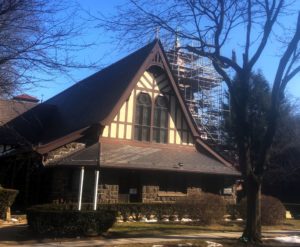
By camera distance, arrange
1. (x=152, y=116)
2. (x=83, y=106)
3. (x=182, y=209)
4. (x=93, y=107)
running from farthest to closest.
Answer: (x=83, y=106) → (x=93, y=107) → (x=152, y=116) → (x=182, y=209)

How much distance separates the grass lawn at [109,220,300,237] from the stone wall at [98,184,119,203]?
8.91 ft

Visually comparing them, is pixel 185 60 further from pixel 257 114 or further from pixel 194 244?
pixel 194 244

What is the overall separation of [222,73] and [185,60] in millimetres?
25386

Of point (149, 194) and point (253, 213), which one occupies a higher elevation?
point (149, 194)

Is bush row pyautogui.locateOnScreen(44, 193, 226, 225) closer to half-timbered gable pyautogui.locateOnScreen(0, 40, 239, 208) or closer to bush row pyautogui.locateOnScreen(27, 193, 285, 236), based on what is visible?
bush row pyautogui.locateOnScreen(27, 193, 285, 236)

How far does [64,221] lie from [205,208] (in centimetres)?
738

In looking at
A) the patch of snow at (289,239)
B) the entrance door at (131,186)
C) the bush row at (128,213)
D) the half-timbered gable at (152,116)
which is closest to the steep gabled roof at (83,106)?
the half-timbered gable at (152,116)

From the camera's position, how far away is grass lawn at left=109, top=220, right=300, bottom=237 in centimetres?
1572

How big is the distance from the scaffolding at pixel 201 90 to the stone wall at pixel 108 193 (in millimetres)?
17714

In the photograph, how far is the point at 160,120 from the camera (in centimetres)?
2512

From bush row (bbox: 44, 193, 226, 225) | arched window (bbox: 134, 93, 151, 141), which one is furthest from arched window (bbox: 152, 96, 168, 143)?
bush row (bbox: 44, 193, 226, 225)

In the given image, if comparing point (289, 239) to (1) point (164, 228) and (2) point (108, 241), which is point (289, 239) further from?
(2) point (108, 241)

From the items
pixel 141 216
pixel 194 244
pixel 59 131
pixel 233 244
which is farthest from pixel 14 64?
pixel 59 131

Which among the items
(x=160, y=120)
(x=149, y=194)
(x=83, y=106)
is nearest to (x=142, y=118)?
(x=160, y=120)
